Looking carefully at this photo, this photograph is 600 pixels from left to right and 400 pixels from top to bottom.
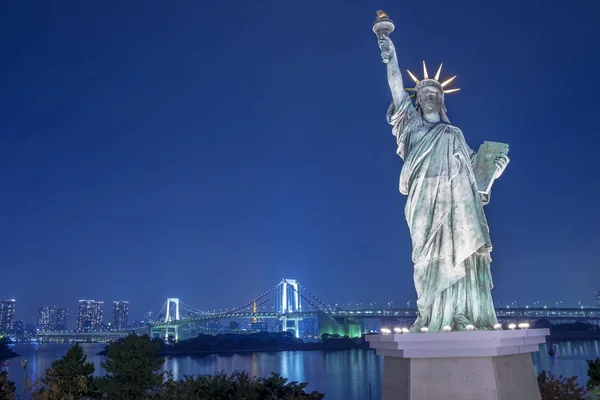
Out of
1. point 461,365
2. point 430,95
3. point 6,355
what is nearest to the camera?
point 461,365

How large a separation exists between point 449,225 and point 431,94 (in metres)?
1.60

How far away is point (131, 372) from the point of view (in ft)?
23.4

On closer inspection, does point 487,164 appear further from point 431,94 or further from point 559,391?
point 559,391

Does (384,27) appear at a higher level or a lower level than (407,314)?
higher

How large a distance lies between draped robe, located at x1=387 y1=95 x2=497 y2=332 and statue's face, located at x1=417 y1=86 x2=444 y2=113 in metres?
0.41

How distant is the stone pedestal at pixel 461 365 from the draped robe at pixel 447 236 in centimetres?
55

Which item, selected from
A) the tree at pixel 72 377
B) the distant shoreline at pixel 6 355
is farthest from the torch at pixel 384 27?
the distant shoreline at pixel 6 355

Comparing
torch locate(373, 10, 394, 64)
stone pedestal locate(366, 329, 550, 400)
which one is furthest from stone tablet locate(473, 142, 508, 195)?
stone pedestal locate(366, 329, 550, 400)

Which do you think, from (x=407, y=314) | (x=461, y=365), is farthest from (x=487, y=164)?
(x=407, y=314)

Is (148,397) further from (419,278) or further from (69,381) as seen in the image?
(419,278)

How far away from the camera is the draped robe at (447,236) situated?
5.31m

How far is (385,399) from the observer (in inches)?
201

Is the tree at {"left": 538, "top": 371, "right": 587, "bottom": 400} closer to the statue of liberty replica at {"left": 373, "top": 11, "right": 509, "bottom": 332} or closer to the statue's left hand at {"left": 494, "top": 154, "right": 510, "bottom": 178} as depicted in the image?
the statue of liberty replica at {"left": 373, "top": 11, "right": 509, "bottom": 332}

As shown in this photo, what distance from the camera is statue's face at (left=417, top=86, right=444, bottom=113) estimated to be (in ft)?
20.0
